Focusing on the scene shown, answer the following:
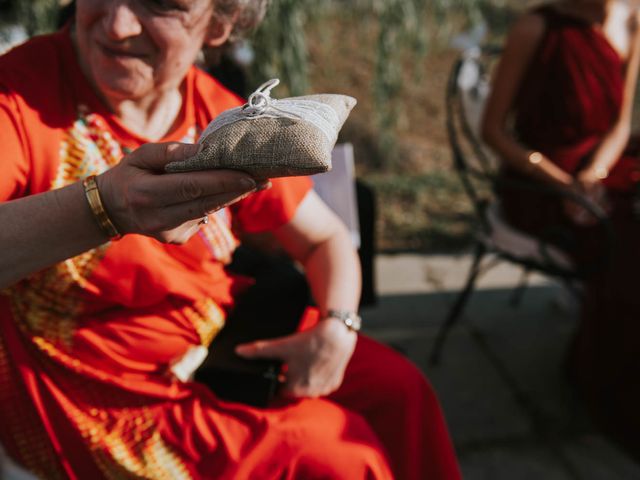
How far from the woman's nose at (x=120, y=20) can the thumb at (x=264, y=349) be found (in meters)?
0.65

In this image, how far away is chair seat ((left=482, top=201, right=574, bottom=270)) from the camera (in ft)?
7.33

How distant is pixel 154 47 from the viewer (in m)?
1.12

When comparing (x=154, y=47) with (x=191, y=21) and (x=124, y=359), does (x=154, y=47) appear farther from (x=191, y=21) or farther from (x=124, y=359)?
(x=124, y=359)

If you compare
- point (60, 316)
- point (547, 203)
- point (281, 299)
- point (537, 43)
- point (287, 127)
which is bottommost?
point (547, 203)

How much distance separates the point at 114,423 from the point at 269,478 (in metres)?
0.30

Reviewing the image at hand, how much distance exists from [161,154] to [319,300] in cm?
65

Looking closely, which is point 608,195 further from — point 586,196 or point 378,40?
point 378,40

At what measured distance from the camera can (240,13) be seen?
1268 millimetres

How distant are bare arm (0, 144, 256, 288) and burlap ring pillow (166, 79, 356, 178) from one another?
26 mm

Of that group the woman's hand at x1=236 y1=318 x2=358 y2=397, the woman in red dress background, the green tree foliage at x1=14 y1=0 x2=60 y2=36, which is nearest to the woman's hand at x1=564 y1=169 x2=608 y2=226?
the woman in red dress background

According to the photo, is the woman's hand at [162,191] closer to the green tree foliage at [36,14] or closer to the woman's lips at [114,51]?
the woman's lips at [114,51]

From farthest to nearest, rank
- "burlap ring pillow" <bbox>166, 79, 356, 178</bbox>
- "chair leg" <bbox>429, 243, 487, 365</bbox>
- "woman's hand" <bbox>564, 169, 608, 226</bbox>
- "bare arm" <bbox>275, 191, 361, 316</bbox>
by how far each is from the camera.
Result: 1. "chair leg" <bbox>429, 243, 487, 365</bbox>
2. "woman's hand" <bbox>564, 169, 608, 226</bbox>
3. "bare arm" <bbox>275, 191, 361, 316</bbox>
4. "burlap ring pillow" <bbox>166, 79, 356, 178</bbox>

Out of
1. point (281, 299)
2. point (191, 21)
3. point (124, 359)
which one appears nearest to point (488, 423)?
point (281, 299)

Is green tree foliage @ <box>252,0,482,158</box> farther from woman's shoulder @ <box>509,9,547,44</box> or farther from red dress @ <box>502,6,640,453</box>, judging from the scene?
red dress @ <box>502,6,640,453</box>
